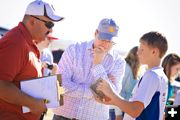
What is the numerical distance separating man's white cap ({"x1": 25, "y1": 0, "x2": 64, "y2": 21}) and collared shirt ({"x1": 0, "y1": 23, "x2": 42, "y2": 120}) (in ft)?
0.44

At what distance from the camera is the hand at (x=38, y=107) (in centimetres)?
297

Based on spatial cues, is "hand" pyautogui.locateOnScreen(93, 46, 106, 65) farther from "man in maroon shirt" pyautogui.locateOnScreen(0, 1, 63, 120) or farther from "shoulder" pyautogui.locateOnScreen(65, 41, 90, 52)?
"man in maroon shirt" pyautogui.locateOnScreen(0, 1, 63, 120)

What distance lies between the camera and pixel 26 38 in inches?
121

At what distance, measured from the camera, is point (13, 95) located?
2.88m

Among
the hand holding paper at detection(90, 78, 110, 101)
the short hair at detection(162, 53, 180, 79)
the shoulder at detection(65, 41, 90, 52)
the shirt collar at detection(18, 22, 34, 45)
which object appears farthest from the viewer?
the short hair at detection(162, 53, 180, 79)

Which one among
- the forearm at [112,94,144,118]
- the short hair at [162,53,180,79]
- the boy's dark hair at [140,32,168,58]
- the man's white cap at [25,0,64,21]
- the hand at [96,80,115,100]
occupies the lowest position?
the short hair at [162,53,180,79]

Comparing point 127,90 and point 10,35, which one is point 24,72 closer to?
point 10,35

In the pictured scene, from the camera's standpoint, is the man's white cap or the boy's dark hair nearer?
the man's white cap

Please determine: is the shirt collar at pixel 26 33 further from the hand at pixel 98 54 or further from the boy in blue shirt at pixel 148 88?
the hand at pixel 98 54

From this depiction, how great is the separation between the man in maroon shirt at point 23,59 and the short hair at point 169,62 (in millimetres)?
2771

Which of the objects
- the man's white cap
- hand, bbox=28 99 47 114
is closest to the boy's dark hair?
the man's white cap

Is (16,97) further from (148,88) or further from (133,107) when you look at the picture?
(148,88)

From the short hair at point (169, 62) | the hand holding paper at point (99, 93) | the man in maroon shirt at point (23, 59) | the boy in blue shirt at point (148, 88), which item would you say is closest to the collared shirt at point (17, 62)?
the man in maroon shirt at point (23, 59)

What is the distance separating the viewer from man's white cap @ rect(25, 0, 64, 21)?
3.15 meters
